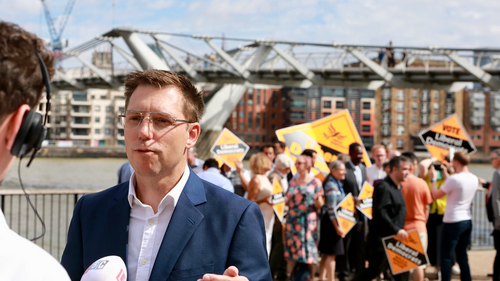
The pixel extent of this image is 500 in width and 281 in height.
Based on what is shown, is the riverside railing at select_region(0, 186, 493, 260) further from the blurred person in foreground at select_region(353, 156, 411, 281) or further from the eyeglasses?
the blurred person in foreground at select_region(353, 156, 411, 281)

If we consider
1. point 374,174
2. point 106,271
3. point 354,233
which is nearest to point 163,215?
point 106,271

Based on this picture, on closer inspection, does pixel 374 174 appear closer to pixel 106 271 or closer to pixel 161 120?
pixel 161 120

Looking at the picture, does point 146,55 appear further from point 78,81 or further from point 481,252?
point 481,252

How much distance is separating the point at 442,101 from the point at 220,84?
8256cm

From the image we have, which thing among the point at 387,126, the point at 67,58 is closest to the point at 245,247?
the point at 67,58

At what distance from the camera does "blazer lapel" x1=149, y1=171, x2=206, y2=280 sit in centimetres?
191

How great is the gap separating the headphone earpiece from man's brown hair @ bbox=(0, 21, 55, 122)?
3cm

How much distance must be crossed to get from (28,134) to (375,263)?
18.4 feet

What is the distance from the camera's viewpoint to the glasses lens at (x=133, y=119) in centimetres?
205

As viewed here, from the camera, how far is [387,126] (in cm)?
11269

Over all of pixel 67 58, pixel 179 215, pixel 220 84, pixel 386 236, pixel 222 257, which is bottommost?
pixel 386 236

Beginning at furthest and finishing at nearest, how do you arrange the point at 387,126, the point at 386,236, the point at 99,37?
the point at 387,126, the point at 99,37, the point at 386,236

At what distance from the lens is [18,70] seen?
1.10m

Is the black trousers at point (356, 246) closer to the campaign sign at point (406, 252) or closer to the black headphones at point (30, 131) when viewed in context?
the campaign sign at point (406, 252)
